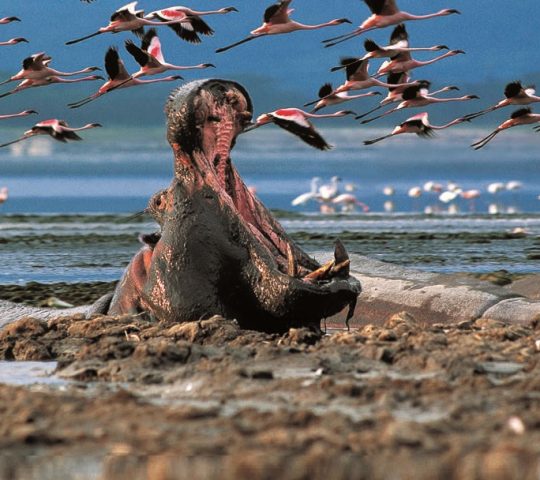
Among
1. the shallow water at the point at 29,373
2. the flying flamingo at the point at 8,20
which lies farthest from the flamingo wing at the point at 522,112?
the shallow water at the point at 29,373

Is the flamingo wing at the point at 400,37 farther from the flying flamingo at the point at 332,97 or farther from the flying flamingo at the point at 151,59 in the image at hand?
the flying flamingo at the point at 151,59

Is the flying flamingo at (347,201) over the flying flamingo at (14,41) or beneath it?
beneath

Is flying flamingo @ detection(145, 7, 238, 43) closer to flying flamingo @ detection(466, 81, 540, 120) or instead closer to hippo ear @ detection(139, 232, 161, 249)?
flying flamingo @ detection(466, 81, 540, 120)

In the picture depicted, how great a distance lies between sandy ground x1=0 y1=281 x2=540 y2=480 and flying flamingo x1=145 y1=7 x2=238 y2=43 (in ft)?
39.6

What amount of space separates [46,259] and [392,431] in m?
20.7

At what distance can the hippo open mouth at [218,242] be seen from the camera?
288 inches

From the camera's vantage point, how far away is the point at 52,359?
732cm

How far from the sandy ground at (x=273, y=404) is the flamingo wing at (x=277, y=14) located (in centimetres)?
1456

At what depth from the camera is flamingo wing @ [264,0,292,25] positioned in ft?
71.4

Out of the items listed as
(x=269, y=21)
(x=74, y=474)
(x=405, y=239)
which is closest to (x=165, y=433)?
(x=74, y=474)

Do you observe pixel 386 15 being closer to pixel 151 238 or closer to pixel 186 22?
pixel 186 22

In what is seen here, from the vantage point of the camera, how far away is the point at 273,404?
5.07 meters

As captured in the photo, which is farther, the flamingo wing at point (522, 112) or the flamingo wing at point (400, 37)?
the flamingo wing at point (400, 37)

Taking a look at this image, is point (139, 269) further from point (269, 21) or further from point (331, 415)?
point (269, 21)
